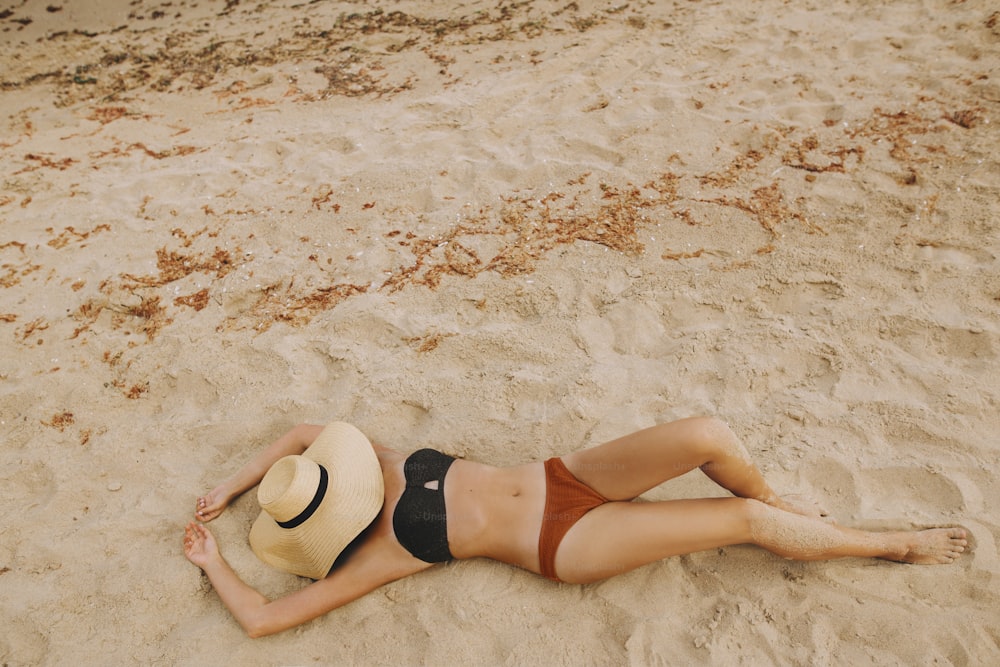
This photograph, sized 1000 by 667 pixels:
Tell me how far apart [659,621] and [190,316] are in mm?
2669

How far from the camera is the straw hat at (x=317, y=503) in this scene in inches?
83.0

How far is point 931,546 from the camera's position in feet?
7.05

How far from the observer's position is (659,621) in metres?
2.11

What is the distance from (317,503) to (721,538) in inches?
54.8

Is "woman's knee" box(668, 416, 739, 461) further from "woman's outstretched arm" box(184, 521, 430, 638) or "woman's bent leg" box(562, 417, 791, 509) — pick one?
"woman's outstretched arm" box(184, 521, 430, 638)

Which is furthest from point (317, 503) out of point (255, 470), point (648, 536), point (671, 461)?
point (671, 461)

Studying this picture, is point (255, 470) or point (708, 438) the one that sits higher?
point (708, 438)

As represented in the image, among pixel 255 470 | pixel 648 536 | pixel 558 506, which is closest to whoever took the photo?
pixel 648 536

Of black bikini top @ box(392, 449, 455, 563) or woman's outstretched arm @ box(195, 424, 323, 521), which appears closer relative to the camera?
black bikini top @ box(392, 449, 455, 563)

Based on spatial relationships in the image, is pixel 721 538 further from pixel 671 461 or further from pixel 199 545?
pixel 199 545

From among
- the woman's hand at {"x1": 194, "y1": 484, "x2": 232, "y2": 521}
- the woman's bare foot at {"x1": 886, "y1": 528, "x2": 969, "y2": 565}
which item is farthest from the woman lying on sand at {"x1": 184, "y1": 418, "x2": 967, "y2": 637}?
the woman's hand at {"x1": 194, "y1": 484, "x2": 232, "y2": 521}

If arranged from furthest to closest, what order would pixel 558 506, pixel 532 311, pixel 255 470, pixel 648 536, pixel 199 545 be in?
pixel 532 311 → pixel 255 470 → pixel 199 545 → pixel 558 506 → pixel 648 536

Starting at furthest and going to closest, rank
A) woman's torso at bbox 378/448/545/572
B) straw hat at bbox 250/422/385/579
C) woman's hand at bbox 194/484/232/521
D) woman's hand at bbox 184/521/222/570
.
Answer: woman's hand at bbox 194/484/232/521
woman's hand at bbox 184/521/222/570
woman's torso at bbox 378/448/545/572
straw hat at bbox 250/422/385/579

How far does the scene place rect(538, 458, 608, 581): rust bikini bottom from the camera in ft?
7.20
